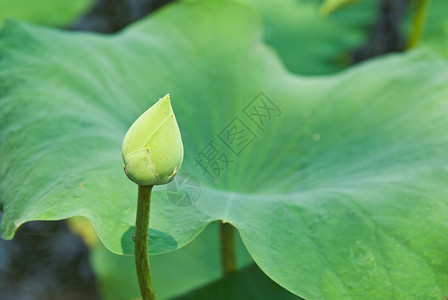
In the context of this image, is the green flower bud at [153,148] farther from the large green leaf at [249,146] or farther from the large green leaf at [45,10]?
the large green leaf at [45,10]

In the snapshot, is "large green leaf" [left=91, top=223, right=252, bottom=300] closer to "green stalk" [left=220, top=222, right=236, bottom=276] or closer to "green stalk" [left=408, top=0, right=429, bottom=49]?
"green stalk" [left=220, top=222, right=236, bottom=276]

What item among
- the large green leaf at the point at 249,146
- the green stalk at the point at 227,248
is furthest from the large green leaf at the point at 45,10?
the green stalk at the point at 227,248

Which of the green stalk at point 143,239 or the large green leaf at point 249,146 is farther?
the large green leaf at point 249,146

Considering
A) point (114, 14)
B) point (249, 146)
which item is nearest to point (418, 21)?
point (249, 146)

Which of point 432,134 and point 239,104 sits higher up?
point 432,134

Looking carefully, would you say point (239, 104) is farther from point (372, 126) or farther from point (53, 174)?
point (53, 174)

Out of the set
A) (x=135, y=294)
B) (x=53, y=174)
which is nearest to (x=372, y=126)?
(x=53, y=174)

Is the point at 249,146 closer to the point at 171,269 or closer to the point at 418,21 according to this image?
the point at 171,269
